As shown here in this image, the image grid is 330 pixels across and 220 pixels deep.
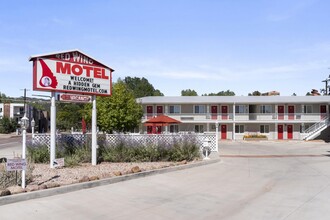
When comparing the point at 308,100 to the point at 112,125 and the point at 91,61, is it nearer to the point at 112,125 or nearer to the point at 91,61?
the point at 112,125

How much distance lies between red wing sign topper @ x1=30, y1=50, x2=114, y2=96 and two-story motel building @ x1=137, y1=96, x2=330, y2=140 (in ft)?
105

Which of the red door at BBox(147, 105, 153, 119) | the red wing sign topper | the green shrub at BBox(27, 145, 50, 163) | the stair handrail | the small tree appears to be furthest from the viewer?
the red door at BBox(147, 105, 153, 119)

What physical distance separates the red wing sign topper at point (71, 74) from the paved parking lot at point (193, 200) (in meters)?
5.16

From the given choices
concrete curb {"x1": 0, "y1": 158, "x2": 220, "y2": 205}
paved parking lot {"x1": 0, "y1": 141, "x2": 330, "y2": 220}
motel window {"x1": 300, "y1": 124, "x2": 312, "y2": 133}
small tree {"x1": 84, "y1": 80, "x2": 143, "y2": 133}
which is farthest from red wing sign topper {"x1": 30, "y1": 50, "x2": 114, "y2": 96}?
motel window {"x1": 300, "y1": 124, "x2": 312, "y2": 133}

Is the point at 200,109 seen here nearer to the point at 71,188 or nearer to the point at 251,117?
the point at 251,117

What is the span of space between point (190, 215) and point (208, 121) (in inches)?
1667

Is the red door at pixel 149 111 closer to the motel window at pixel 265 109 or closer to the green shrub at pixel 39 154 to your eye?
the motel window at pixel 265 109

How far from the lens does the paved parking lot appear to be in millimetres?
7867

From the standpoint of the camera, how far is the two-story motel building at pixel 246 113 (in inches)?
1925

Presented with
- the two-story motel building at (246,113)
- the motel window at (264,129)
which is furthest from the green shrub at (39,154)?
the motel window at (264,129)

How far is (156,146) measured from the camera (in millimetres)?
17422

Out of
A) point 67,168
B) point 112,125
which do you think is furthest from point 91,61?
point 112,125

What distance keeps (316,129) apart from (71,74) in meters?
38.3

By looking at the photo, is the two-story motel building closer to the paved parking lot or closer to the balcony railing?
the balcony railing
